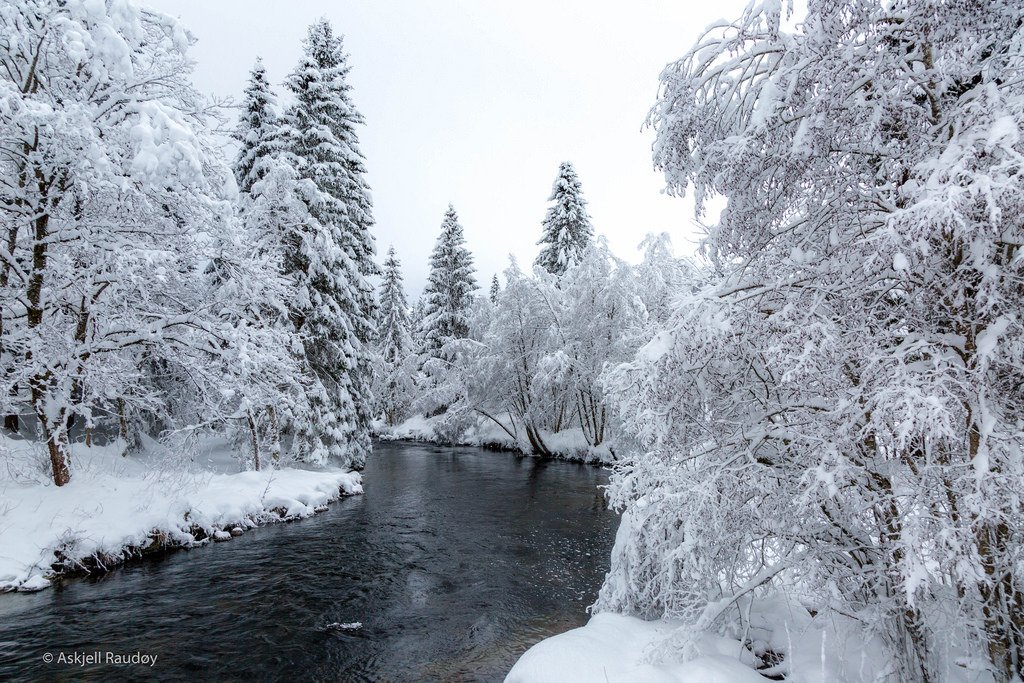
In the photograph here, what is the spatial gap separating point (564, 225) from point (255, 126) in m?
19.7

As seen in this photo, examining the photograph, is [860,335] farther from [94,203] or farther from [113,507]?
[94,203]

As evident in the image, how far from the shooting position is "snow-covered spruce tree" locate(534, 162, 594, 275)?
111 feet

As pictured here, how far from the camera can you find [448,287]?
38.5 meters

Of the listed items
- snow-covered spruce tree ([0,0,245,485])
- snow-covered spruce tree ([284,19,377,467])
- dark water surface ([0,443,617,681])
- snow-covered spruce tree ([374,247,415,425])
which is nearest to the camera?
dark water surface ([0,443,617,681])

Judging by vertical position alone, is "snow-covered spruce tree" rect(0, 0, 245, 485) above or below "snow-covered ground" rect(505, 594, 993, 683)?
above

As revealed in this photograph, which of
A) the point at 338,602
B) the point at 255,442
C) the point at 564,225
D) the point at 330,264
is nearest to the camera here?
the point at 338,602

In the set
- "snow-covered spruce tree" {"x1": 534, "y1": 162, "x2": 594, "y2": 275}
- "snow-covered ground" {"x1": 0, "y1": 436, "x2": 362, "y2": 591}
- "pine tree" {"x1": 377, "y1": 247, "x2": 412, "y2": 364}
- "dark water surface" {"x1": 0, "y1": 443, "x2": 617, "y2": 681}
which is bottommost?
"dark water surface" {"x1": 0, "y1": 443, "x2": 617, "y2": 681}

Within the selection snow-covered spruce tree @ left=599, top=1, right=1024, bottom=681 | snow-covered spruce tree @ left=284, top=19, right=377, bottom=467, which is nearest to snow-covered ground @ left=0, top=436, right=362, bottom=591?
snow-covered spruce tree @ left=284, top=19, right=377, bottom=467

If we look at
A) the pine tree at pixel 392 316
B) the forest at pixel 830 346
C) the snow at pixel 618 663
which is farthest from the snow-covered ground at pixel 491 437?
the forest at pixel 830 346

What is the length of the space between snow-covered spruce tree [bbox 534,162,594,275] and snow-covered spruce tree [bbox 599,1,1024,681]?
28.9 meters

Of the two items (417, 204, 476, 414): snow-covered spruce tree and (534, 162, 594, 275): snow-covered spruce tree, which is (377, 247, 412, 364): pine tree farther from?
(534, 162, 594, 275): snow-covered spruce tree

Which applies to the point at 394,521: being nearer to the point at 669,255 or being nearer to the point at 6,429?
the point at 6,429

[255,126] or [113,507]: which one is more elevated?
[255,126]

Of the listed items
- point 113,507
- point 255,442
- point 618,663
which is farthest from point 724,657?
point 255,442
